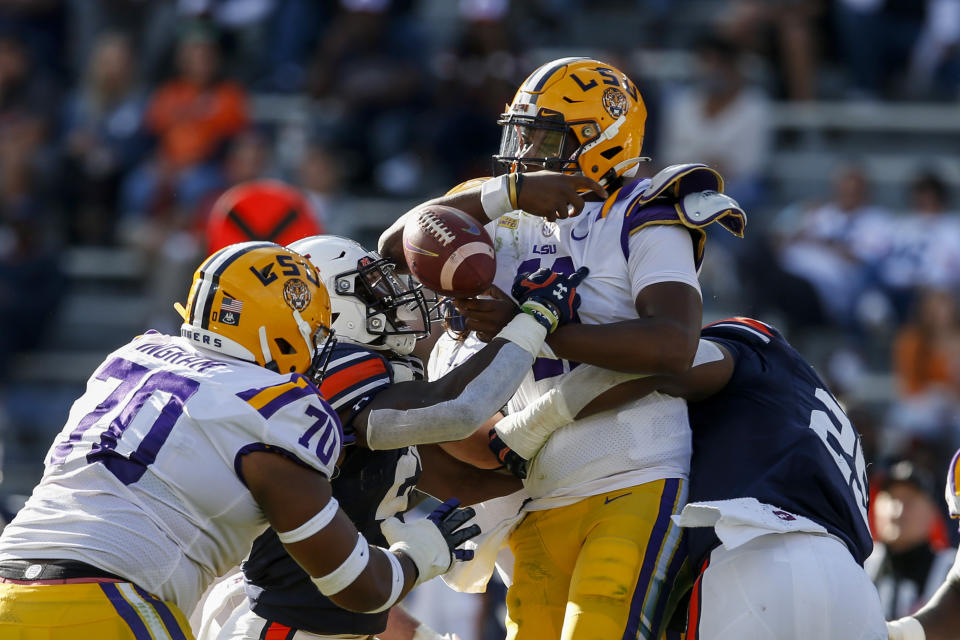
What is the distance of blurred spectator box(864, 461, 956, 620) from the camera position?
21.7 ft

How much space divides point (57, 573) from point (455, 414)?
3.80 ft

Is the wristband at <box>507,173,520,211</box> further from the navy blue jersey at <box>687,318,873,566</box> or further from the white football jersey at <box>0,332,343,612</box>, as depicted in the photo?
the white football jersey at <box>0,332,343,612</box>

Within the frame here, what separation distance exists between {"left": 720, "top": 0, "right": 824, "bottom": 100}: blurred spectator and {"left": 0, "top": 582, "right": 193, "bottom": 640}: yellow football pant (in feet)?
26.7

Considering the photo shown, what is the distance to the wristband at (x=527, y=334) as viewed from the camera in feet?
13.4

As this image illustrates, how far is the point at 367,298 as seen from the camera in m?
4.42

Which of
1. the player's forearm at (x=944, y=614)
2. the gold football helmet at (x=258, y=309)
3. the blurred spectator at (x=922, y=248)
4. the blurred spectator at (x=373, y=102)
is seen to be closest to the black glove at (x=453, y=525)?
the gold football helmet at (x=258, y=309)

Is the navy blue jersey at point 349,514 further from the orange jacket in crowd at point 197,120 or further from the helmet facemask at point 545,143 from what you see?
the orange jacket in crowd at point 197,120

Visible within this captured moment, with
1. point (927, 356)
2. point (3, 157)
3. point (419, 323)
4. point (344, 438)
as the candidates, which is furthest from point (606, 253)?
point (3, 157)

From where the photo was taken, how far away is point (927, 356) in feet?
A: 30.3

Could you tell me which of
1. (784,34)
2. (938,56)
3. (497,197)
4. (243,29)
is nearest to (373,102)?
(243,29)

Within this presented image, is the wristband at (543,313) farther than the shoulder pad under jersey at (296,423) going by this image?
Yes

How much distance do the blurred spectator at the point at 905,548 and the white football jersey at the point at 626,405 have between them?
8.61 feet

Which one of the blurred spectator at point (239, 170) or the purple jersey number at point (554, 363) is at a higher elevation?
the purple jersey number at point (554, 363)

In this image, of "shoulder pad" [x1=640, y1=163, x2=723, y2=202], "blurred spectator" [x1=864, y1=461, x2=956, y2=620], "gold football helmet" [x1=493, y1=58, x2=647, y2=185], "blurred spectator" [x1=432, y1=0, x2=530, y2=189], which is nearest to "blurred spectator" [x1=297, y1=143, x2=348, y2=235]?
"blurred spectator" [x1=432, y1=0, x2=530, y2=189]
